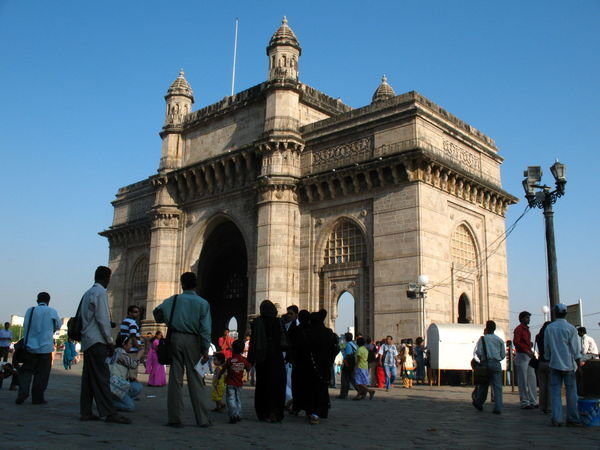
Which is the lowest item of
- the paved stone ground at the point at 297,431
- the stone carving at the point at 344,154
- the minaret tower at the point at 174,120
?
the paved stone ground at the point at 297,431

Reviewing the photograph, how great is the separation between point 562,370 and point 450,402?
488cm

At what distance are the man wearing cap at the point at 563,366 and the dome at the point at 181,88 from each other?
27757 millimetres

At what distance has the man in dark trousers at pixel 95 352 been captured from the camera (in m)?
7.60

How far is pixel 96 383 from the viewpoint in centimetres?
762

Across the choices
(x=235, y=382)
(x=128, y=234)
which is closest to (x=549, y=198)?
(x=235, y=382)

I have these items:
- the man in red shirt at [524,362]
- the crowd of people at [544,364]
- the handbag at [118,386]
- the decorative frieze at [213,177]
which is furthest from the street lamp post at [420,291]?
the handbag at [118,386]

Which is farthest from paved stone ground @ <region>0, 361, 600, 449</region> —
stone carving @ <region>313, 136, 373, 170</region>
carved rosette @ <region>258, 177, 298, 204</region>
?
carved rosette @ <region>258, 177, 298, 204</region>

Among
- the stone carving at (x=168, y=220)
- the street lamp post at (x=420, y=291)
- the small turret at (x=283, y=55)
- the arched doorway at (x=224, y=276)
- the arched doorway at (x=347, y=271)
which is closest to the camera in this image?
the street lamp post at (x=420, y=291)

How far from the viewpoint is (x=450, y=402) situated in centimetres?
1335

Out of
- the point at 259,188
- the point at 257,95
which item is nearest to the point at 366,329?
the point at 259,188

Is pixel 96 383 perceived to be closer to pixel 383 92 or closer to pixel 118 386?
pixel 118 386

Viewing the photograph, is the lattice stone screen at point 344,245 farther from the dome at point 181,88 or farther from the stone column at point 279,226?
the dome at point 181,88

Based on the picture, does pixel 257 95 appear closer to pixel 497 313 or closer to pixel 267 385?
pixel 497 313

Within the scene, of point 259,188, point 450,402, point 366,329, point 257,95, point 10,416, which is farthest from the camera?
point 257,95
